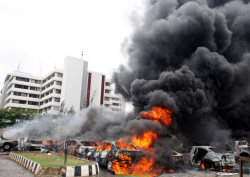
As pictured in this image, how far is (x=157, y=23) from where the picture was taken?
20516mm

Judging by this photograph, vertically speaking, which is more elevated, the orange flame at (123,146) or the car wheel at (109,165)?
the orange flame at (123,146)

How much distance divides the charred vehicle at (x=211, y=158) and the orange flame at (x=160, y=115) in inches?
130

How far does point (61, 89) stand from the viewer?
55.5m

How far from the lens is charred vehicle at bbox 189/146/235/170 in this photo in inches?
419

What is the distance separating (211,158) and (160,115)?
516cm

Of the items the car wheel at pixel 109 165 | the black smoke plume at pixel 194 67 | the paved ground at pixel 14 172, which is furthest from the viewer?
the black smoke plume at pixel 194 67

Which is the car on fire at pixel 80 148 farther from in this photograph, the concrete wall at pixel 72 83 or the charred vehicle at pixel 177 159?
the concrete wall at pixel 72 83

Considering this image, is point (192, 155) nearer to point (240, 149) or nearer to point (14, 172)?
point (240, 149)

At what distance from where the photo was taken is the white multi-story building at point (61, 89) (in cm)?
5450

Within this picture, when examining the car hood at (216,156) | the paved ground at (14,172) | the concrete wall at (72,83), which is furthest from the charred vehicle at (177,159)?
the concrete wall at (72,83)

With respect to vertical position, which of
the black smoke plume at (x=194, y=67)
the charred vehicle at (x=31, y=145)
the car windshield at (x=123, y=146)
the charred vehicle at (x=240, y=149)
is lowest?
the charred vehicle at (x=31, y=145)

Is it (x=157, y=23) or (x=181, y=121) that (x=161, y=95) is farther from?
(x=157, y=23)

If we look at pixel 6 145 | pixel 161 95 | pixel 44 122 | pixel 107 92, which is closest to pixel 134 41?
pixel 161 95

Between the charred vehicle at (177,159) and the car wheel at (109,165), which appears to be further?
the charred vehicle at (177,159)
